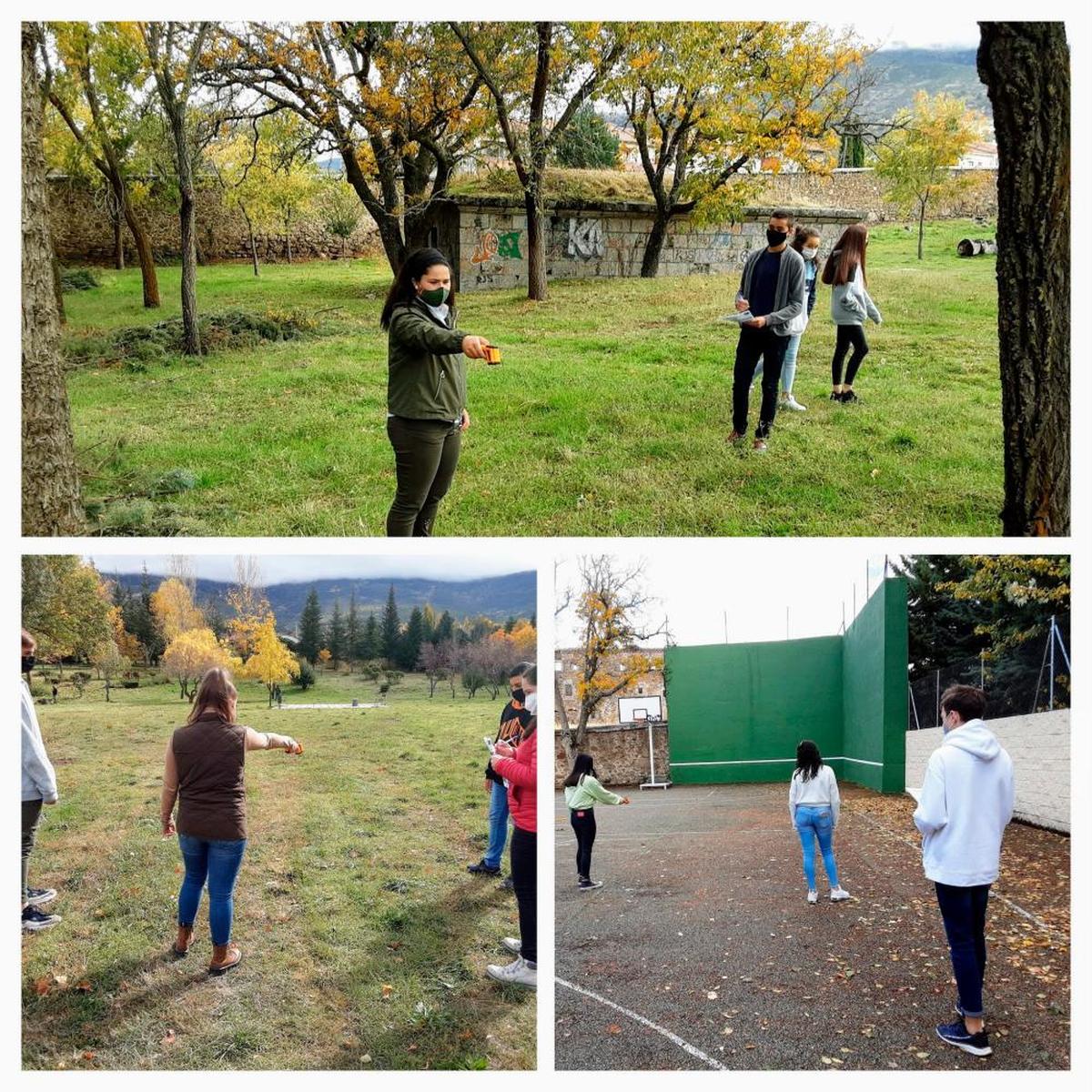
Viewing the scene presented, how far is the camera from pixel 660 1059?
3.72 meters

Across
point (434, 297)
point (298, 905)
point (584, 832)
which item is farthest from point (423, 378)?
point (298, 905)

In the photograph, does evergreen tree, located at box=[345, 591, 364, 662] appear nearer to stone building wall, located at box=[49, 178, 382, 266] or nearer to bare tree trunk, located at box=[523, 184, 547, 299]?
bare tree trunk, located at box=[523, 184, 547, 299]

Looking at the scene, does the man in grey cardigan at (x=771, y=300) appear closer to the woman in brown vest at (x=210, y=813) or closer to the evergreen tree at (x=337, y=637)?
the evergreen tree at (x=337, y=637)

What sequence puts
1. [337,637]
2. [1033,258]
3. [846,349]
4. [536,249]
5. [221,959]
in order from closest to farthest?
[221,959]
[337,637]
[1033,258]
[846,349]
[536,249]

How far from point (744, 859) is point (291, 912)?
190cm

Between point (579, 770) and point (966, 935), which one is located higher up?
point (579, 770)

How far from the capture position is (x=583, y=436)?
727 cm

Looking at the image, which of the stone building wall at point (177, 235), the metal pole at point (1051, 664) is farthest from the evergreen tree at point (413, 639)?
the stone building wall at point (177, 235)

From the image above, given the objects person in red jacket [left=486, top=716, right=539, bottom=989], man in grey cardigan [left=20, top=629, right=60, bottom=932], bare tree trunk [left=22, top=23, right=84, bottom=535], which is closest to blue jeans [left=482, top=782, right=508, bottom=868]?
person in red jacket [left=486, top=716, right=539, bottom=989]

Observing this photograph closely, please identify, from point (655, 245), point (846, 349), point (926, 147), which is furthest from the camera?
point (926, 147)

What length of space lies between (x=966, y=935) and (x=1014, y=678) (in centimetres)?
109

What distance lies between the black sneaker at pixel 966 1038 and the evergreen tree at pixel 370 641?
2657 mm

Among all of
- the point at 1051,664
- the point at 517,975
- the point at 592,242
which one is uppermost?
the point at 592,242

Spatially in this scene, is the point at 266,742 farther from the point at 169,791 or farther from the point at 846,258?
the point at 846,258
